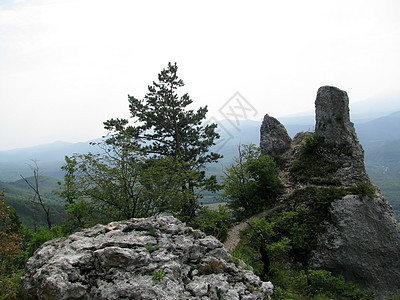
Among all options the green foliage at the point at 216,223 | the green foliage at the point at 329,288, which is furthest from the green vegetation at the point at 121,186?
the green foliage at the point at 329,288

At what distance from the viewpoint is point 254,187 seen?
22.6m

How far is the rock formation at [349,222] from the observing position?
16594 millimetres

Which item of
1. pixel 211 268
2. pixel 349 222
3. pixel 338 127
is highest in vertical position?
pixel 338 127

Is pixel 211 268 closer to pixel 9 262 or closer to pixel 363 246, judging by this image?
pixel 9 262

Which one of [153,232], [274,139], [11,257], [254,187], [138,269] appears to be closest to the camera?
[138,269]

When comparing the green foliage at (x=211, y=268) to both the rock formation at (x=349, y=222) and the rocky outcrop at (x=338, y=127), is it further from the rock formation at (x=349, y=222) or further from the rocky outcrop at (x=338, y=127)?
the rocky outcrop at (x=338, y=127)

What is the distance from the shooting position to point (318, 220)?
1853 cm

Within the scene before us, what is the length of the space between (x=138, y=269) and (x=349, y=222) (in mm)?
16616

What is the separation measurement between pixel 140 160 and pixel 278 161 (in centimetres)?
1650

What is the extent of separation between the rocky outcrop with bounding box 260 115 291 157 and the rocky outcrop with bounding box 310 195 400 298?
1026 centimetres

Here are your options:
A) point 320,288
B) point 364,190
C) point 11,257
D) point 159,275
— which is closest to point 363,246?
point 364,190

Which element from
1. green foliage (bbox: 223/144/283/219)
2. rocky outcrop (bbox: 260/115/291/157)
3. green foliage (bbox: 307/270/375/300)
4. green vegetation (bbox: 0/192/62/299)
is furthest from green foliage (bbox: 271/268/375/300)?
rocky outcrop (bbox: 260/115/291/157)

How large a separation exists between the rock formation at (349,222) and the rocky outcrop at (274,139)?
5174mm

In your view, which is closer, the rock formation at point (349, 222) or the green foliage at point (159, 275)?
the green foliage at point (159, 275)
